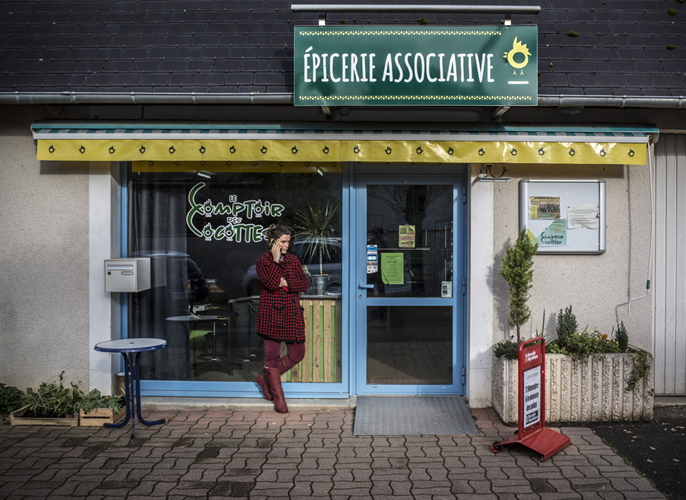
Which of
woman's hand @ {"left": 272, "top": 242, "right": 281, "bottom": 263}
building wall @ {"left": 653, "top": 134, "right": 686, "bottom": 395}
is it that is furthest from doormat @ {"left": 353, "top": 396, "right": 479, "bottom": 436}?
building wall @ {"left": 653, "top": 134, "right": 686, "bottom": 395}

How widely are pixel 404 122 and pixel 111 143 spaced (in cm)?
287

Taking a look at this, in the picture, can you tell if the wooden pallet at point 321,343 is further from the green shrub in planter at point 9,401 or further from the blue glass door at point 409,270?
the green shrub in planter at point 9,401

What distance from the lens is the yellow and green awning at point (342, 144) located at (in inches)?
195

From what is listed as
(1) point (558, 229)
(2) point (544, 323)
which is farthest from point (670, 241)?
(2) point (544, 323)

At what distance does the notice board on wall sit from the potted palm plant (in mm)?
1981

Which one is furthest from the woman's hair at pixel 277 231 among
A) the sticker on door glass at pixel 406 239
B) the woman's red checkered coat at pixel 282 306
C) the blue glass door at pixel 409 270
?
the sticker on door glass at pixel 406 239

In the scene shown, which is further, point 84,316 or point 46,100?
point 84,316

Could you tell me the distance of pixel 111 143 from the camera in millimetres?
5059

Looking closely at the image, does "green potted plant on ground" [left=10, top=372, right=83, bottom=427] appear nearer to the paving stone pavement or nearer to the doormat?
the paving stone pavement

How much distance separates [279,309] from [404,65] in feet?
8.42

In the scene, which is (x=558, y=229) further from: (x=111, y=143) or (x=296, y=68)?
(x=111, y=143)

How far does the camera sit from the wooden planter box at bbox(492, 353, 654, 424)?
4.86 metres

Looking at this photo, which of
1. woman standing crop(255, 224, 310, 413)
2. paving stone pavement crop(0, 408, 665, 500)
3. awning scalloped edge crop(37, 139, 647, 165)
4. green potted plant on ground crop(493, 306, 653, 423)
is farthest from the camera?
woman standing crop(255, 224, 310, 413)

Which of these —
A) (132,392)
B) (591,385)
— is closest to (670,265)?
(591,385)
